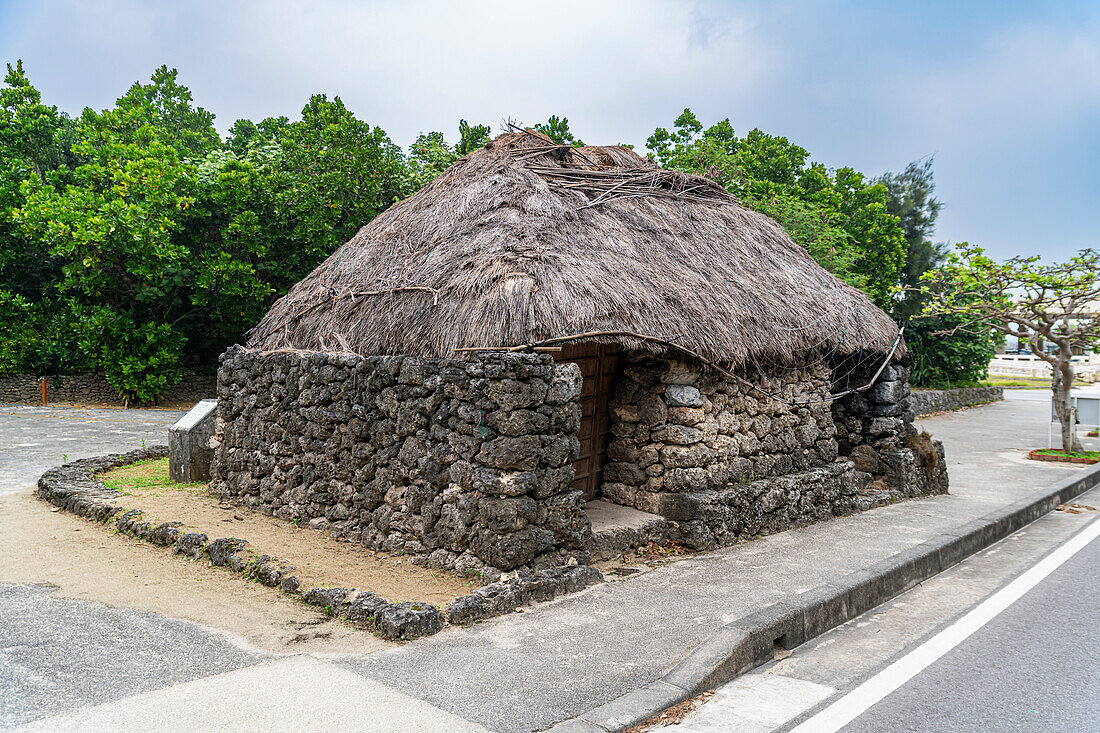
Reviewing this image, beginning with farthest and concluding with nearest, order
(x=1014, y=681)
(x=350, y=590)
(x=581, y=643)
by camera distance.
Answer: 1. (x=350, y=590)
2. (x=581, y=643)
3. (x=1014, y=681)

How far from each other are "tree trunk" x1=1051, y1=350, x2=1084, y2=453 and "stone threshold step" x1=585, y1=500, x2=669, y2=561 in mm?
10745

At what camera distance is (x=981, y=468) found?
13.4 metres

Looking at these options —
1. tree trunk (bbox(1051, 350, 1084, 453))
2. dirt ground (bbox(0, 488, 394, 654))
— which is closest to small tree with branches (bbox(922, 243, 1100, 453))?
tree trunk (bbox(1051, 350, 1084, 453))

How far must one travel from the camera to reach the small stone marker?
9648 mm

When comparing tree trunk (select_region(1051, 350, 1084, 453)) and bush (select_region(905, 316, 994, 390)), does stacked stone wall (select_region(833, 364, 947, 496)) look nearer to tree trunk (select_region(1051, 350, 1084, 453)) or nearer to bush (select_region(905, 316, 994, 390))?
tree trunk (select_region(1051, 350, 1084, 453))

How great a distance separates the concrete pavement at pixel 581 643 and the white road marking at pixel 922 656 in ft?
3.14

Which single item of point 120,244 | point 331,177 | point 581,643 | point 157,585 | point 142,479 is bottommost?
point 581,643

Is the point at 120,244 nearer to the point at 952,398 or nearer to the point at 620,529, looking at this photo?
the point at 620,529

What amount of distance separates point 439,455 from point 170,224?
13.7m

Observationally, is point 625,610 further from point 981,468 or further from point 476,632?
point 981,468

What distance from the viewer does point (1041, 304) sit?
1368 centimetres

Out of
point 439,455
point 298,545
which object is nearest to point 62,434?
point 298,545

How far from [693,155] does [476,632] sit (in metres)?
17.4

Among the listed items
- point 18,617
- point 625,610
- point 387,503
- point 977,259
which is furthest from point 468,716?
point 977,259
